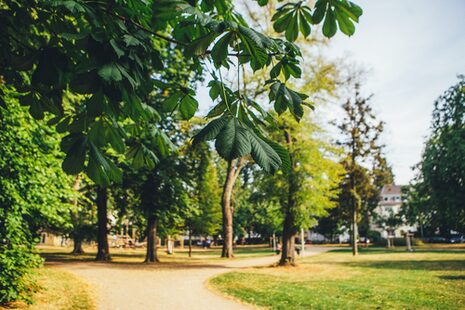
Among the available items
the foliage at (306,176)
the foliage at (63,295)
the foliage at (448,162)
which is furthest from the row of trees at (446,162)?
the foliage at (63,295)

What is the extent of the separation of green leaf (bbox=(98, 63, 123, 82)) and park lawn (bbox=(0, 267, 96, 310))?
696 cm

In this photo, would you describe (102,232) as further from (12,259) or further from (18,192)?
(12,259)

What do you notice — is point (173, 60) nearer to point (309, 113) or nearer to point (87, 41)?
point (309, 113)

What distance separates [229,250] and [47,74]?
24587mm

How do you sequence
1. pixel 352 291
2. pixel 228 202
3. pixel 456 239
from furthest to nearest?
pixel 456 239
pixel 228 202
pixel 352 291

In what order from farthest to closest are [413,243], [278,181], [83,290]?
[413,243]
[278,181]
[83,290]

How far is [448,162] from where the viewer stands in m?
20.7

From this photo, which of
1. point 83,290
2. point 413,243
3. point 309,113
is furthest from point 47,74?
point 413,243

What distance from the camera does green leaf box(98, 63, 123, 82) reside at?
1.53 metres

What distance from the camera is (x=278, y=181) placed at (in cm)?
1711

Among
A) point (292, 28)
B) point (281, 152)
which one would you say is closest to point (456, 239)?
point (292, 28)

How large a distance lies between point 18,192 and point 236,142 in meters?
7.14

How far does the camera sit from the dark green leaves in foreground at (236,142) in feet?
4.51

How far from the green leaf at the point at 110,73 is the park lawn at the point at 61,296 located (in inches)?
274
